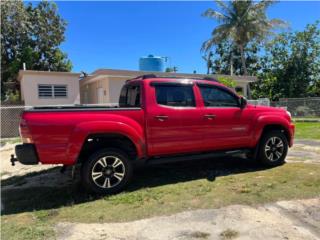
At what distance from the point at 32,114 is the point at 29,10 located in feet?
88.4

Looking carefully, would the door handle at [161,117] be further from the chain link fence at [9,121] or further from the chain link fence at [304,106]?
the chain link fence at [304,106]

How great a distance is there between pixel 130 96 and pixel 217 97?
1767 millimetres

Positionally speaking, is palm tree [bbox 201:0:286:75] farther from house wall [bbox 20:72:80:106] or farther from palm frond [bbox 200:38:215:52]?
house wall [bbox 20:72:80:106]

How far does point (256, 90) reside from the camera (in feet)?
114

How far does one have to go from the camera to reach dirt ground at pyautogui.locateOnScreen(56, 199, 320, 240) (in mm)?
4082

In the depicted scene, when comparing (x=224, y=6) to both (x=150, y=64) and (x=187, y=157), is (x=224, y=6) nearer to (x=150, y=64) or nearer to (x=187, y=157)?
(x=150, y=64)

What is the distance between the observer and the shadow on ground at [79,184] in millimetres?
5535

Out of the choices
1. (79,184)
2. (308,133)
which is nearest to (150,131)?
(79,184)

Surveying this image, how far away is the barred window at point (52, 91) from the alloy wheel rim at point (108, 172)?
14104mm

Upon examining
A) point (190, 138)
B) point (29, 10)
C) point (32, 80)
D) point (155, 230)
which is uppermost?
point (29, 10)

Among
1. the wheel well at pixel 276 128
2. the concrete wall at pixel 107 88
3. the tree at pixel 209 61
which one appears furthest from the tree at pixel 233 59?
the wheel well at pixel 276 128

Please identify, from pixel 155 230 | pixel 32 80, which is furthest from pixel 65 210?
pixel 32 80

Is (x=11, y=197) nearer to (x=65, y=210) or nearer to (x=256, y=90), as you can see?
(x=65, y=210)

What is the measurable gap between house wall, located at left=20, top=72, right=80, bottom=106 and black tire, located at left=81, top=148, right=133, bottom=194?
13.8 meters
